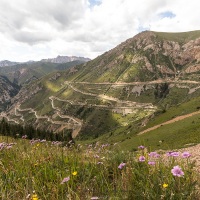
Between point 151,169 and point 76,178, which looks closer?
point 151,169

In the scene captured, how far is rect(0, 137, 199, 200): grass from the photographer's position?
4.11 meters

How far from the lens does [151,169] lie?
5.08m

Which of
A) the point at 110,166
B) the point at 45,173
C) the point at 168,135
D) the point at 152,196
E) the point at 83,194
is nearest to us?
the point at 152,196

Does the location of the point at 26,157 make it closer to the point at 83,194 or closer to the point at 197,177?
the point at 83,194

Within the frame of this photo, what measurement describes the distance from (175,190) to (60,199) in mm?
2029

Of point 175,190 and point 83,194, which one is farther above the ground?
point 175,190

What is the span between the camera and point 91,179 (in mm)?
5316

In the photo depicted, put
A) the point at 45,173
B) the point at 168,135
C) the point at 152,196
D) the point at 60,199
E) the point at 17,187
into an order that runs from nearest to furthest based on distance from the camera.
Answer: the point at 152,196 < the point at 60,199 < the point at 17,187 < the point at 45,173 < the point at 168,135

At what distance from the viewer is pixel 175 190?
4.04 meters

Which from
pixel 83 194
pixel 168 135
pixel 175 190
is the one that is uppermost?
pixel 175 190

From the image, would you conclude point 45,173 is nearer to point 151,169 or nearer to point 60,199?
point 60,199

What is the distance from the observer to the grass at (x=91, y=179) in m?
4.11

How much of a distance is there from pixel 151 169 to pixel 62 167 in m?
2.32

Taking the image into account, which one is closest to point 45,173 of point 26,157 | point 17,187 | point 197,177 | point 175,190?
point 17,187
